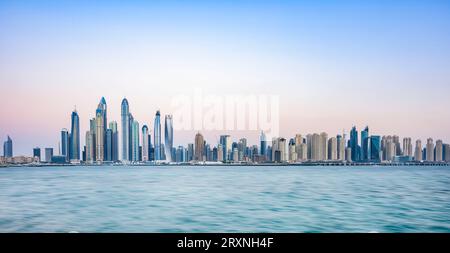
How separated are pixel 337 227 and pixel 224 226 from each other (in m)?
2.10

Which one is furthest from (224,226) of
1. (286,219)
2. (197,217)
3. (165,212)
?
(165,212)

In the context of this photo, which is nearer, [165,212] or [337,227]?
[337,227]
